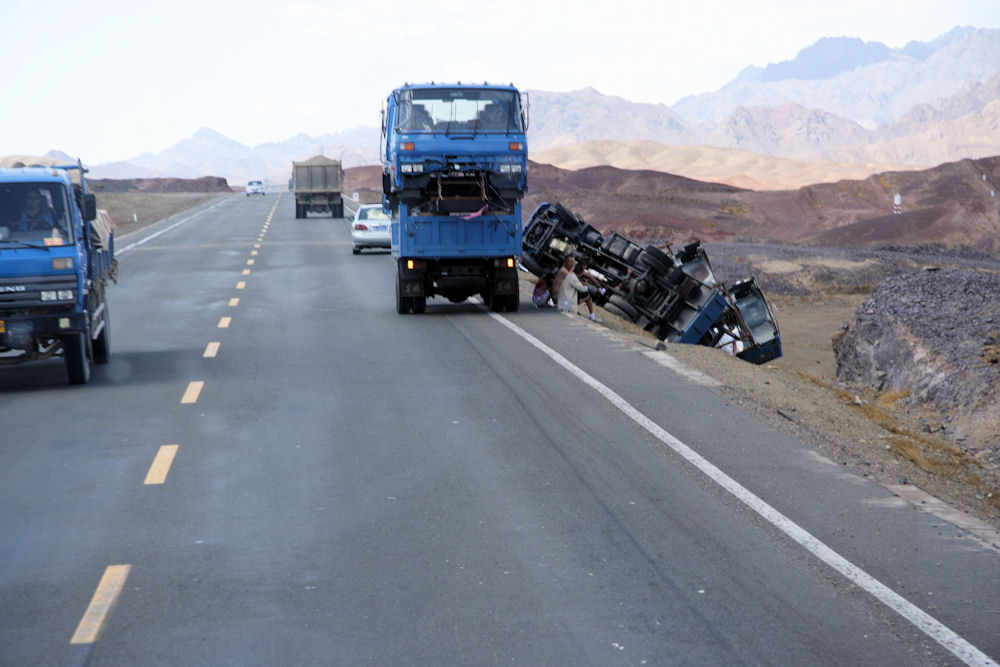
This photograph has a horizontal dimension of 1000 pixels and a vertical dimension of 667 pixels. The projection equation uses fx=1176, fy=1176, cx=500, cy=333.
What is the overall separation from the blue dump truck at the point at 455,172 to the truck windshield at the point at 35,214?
6.52 metres

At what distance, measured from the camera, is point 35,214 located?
13836 millimetres

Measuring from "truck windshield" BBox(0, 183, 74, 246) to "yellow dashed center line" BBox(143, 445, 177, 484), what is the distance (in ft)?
14.1

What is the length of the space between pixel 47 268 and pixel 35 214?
2.60ft

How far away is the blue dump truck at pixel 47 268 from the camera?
13289mm

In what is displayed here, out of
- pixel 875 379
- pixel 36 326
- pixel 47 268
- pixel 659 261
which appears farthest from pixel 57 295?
pixel 875 379

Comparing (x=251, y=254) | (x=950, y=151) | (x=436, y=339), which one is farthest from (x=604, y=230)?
(x=950, y=151)

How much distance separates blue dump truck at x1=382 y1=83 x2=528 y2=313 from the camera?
19438 mm

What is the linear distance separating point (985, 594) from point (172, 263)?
102ft

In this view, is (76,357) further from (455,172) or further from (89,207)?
(455,172)

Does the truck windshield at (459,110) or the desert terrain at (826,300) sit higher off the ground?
the truck windshield at (459,110)

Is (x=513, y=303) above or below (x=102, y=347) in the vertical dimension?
below

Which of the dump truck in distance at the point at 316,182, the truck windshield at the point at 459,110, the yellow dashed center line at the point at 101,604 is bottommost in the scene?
the dump truck in distance at the point at 316,182

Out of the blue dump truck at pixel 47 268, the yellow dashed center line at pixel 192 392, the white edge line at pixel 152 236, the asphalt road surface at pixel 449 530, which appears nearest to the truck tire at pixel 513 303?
the asphalt road surface at pixel 449 530

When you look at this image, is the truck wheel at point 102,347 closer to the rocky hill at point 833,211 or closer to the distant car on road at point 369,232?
the distant car on road at point 369,232
